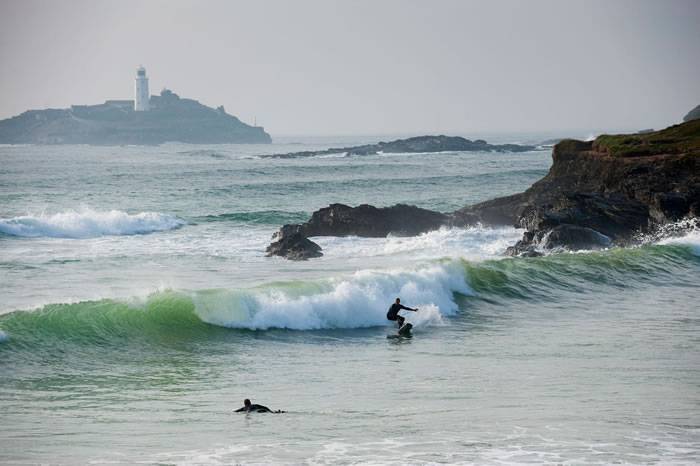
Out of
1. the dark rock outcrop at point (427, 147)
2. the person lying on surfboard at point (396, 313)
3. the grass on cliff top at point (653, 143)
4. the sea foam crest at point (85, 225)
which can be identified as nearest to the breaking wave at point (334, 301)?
the person lying on surfboard at point (396, 313)

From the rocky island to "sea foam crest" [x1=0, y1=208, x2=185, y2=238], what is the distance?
10043 mm

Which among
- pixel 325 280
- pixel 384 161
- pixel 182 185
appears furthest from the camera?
pixel 384 161

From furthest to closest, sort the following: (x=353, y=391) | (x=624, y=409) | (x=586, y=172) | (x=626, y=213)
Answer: (x=586, y=172) → (x=626, y=213) → (x=353, y=391) → (x=624, y=409)

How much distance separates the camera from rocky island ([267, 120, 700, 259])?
36312 mm

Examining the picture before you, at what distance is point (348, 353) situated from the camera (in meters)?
21.2

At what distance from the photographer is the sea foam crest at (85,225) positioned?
147ft

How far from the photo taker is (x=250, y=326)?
77.5 feet

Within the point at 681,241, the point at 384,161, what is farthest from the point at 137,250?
the point at 384,161

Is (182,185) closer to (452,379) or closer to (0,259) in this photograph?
(0,259)

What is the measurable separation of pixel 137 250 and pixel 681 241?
20.7 metres

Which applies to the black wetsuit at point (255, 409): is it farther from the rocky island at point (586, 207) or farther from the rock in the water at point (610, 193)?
the rock in the water at point (610, 193)

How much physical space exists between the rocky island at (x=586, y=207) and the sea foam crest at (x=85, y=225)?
1004cm

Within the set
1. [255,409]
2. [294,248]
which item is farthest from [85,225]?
[255,409]

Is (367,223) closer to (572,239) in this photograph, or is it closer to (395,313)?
(572,239)
